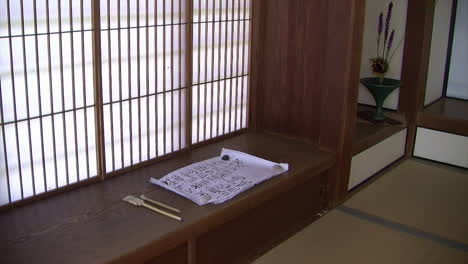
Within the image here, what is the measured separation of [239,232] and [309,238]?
57 cm

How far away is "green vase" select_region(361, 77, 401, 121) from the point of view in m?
4.89

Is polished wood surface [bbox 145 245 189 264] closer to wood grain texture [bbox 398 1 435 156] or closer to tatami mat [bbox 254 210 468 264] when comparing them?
tatami mat [bbox 254 210 468 264]

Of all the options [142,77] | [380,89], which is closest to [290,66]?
[380,89]

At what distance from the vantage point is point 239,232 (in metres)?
3.28

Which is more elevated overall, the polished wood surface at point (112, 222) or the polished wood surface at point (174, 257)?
the polished wood surface at point (112, 222)

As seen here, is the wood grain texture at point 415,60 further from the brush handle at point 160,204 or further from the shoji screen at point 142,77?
the brush handle at point 160,204

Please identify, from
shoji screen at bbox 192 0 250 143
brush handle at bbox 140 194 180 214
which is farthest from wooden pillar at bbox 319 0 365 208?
brush handle at bbox 140 194 180 214

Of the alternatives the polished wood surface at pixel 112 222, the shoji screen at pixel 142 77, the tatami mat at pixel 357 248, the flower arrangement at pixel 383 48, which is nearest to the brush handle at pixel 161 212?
the polished wood surface at pixel 112 222

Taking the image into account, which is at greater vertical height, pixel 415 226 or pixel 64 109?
pixel 64 109

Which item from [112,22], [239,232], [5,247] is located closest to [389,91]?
[239,232]

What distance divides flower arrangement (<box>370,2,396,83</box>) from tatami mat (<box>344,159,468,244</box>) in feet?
2.84

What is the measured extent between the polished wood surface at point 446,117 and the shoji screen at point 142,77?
246cm

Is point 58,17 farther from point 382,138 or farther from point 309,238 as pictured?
point 382,138

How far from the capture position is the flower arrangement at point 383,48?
4.90 metres
